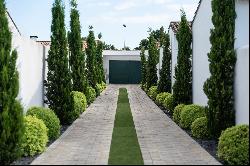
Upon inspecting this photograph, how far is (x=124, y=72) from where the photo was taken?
54.8m

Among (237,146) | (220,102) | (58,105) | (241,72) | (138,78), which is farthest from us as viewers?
(138,78)

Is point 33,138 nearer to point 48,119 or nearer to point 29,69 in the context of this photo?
point 48,119

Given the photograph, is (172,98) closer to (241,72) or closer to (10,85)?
(241,72)

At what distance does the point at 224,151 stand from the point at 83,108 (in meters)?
13.5

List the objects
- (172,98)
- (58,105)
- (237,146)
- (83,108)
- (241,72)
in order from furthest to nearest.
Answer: (83,108), (172,98), (58,105), (241,72), (237,146)

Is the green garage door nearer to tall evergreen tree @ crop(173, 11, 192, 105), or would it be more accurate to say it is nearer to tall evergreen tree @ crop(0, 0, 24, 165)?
tall evergreen tree @ crop(173, 11, 192, 105)

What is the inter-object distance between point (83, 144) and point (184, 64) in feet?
26.8

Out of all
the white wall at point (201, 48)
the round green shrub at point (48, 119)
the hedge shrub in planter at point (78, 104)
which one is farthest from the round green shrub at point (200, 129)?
the hedge shrub in planter at point (78, 104)

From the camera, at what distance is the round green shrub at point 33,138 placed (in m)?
11.8

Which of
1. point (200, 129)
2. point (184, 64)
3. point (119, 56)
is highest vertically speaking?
point (119, 56)

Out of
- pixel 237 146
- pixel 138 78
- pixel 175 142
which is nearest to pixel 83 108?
pixel 175 142

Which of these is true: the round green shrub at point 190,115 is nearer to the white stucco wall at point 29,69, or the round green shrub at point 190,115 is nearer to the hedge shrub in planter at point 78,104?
the hedge shrub in planter at point 78,104

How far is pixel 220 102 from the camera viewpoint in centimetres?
1357

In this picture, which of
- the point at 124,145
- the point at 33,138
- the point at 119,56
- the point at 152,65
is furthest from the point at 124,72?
the point at 33,138
